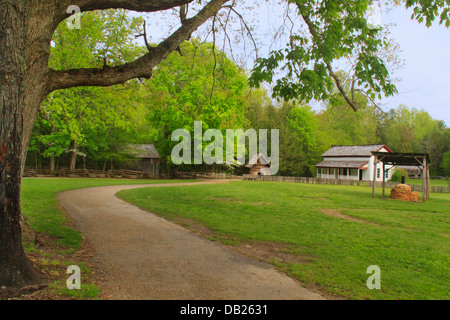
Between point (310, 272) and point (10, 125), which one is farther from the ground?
point (10, 125)

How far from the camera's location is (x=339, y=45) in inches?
345

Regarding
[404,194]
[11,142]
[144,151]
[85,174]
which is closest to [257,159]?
[144,151]

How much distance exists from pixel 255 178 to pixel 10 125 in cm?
4055

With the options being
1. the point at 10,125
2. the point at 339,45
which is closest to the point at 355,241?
the point at 339,45

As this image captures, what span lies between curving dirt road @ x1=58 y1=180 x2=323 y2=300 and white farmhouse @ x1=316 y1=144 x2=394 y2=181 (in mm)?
43842

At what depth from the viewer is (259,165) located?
51.2 metres

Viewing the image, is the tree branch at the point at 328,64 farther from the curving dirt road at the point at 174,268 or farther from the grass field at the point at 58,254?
the grass field at the point at 58,254

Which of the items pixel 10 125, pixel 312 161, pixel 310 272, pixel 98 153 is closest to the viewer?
pixel 10 125

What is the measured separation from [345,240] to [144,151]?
37.0m

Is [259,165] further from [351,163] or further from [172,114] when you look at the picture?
[172,114]

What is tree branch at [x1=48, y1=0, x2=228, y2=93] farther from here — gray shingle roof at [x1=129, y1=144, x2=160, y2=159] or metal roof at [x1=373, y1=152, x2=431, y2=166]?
gray shingle roof at [x1=129, y1=144, x2=160, y2=159]

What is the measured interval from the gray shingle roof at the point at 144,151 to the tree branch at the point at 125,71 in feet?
108
